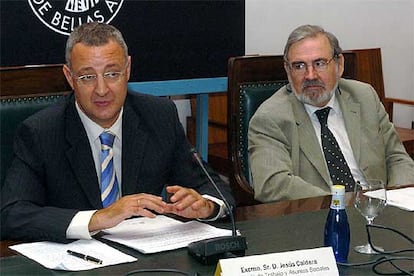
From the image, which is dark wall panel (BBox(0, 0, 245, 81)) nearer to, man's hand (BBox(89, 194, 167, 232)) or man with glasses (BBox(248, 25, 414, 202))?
man with glasses (BBox(248, 25, 414, 202))

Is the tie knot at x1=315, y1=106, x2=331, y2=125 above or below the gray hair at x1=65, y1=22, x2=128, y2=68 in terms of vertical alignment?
below

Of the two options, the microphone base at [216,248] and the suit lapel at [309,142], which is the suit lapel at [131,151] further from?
the suit lapel at [309,142]

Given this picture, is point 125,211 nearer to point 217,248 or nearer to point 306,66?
point 217,248

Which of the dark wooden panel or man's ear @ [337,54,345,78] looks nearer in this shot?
the dark wooden panel

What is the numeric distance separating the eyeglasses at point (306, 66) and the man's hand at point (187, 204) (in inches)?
41.4

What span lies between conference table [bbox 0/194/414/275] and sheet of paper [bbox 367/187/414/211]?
0.14ft

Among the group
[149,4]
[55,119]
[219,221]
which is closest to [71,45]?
[55,119]

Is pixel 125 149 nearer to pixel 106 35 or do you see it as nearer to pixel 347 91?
pixel 106 35

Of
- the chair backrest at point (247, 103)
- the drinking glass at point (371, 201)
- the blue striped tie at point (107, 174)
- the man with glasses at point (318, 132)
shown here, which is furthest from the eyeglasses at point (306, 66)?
the drinking glass at point (371, 201)

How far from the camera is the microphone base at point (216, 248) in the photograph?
166cm

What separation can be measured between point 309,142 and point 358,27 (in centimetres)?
279

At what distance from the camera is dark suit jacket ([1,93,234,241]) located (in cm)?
194

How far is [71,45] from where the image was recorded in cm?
221

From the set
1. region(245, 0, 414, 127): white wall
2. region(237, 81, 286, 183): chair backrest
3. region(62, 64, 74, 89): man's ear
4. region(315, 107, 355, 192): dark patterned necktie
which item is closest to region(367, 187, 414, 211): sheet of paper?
region(315, 107, 355, 192): dark patterned necktie
